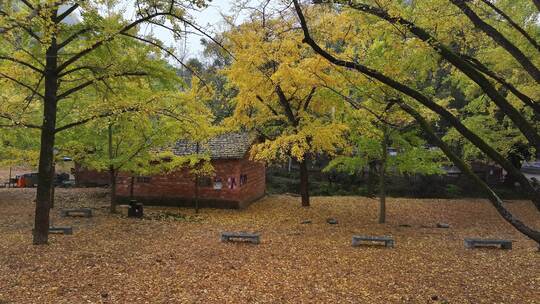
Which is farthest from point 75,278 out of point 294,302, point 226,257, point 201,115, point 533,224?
point 533,224

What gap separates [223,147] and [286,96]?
15.6ft

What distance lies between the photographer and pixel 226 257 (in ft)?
36.4

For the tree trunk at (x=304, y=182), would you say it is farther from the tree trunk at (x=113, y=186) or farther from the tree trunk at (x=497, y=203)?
the tree trunk at (x=497, y=203)

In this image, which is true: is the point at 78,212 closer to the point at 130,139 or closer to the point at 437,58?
the point at 130,139

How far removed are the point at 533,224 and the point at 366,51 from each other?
11639 millimetres

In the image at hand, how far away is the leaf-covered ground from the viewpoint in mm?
8102

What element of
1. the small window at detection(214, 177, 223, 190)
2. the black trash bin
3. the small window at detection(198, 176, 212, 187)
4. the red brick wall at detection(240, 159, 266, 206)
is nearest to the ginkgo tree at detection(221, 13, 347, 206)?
the red brick wall at detection(240, 159, 266, 206)

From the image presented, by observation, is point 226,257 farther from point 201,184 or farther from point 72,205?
point 72,205

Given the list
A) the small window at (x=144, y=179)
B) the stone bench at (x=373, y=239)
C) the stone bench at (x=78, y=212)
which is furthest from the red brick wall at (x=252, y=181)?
the stone bench at (x=373, y=239)

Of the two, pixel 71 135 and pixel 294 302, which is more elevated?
pixel 71 135

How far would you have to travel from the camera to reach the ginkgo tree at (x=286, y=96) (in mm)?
15844

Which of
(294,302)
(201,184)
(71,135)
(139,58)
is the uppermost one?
(139,58)

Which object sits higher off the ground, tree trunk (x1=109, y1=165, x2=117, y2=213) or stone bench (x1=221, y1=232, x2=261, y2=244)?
tree trunk (x1=109, y1=165, x2=117, y2=213)

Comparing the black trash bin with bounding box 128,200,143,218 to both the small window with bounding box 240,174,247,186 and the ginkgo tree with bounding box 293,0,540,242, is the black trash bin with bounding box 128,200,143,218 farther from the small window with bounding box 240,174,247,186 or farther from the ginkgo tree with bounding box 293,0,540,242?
the ginkgo tree with bounding box 293,0,540,242
